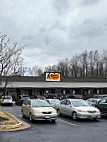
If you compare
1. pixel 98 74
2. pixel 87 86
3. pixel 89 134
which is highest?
pixel 98 74

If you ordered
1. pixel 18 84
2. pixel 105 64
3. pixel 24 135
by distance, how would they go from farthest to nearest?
pixel 105 64
pixel 18 84
pixel 24 135

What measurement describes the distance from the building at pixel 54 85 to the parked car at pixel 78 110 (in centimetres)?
2869

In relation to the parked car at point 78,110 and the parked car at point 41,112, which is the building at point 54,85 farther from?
the parked car at point 41,112

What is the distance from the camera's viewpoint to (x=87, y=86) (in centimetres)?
4762

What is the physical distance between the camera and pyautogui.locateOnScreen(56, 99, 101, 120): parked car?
14047 millimetres

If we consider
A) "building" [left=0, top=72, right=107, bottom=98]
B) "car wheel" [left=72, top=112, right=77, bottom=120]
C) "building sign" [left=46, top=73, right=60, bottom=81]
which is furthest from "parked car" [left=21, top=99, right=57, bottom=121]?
"building sign" [left=46, top=73, right=60, bottom=81]

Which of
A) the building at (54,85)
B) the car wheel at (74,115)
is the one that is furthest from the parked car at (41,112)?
the building at (54,85)

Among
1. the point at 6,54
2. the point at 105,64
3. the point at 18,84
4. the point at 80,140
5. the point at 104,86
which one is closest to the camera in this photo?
the point at 80,140

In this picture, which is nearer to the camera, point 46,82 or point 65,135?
point 65,135

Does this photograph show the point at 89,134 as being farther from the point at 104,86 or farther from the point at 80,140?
the point at 104,86

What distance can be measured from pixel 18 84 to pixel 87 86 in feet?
50.2

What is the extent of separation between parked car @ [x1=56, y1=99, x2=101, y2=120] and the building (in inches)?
1129

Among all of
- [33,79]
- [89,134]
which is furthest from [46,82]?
[89,134]

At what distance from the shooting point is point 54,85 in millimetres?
46062
